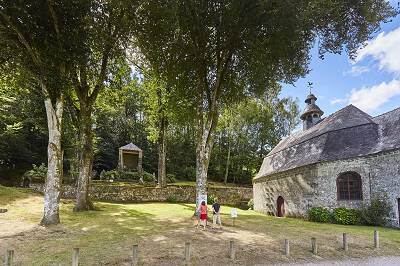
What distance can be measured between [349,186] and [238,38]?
1361 cm

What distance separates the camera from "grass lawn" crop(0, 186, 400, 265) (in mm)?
12359

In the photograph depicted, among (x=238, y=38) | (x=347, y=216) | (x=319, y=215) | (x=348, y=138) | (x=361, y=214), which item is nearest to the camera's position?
(x=238, y=38)

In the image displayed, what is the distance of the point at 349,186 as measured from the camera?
23.9m

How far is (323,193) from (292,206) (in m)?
4.02

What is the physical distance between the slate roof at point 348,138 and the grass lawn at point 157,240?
6.56m

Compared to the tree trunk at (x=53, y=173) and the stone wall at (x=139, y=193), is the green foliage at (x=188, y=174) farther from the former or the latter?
the tree trunk at (x=53, y=173)

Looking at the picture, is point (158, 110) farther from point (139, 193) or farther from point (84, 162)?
point (84, 162)

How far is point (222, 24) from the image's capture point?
61.6ft

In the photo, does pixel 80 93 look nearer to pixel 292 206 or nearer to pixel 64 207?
pixel 64 207

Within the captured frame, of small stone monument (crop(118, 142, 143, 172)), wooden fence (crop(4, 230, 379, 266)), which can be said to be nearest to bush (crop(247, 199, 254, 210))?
small stone monument (crop(118, 142, 143, 172))

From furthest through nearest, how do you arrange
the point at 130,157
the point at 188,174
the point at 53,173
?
the point at 188,174
the point at 130,157
the point at 53,173

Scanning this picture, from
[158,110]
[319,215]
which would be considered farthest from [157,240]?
[158,110]

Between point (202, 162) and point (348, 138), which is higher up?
point (348, 138)

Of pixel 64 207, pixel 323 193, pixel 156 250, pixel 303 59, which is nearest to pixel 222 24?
pixel 303 59
